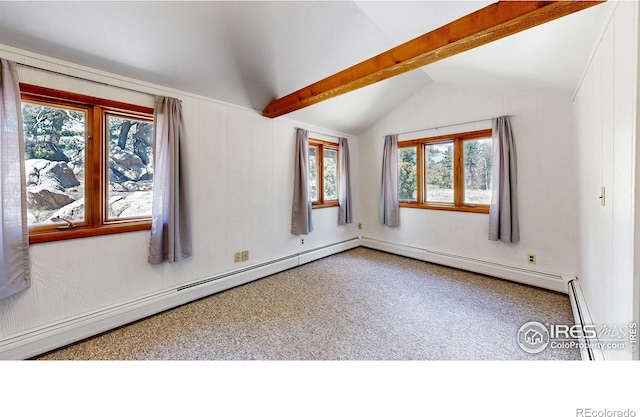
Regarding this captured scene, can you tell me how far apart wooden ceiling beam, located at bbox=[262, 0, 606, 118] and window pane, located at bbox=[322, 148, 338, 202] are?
170 centimetres

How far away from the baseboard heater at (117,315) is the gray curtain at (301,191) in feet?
2.11

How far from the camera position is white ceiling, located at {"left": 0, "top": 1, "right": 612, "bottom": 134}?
162 cm

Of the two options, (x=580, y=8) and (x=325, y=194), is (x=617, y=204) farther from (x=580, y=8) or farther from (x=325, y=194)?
(x=325, y=194)

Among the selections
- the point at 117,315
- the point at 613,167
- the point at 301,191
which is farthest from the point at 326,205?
the point at 613,167

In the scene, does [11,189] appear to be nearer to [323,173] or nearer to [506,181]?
[323,173]

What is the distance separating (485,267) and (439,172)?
1532mm

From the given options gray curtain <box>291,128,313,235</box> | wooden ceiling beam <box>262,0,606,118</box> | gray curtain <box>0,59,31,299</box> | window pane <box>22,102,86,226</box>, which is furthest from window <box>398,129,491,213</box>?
gray curtain <box>0,59,31,299</box>

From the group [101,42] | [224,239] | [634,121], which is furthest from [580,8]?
[224,239]

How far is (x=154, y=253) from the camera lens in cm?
231

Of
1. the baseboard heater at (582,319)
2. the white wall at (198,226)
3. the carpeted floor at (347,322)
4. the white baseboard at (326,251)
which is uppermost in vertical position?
the white wall at (198,226)

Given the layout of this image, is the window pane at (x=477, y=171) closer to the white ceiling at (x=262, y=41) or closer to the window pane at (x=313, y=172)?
the white ceiling at (x=262, y=41)

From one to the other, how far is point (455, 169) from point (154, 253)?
13.1 ft

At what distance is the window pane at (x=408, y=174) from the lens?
4148mm

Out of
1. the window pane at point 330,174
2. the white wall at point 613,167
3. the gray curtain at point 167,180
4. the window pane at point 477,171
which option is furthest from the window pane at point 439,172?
the gray curtain at point 167,180
